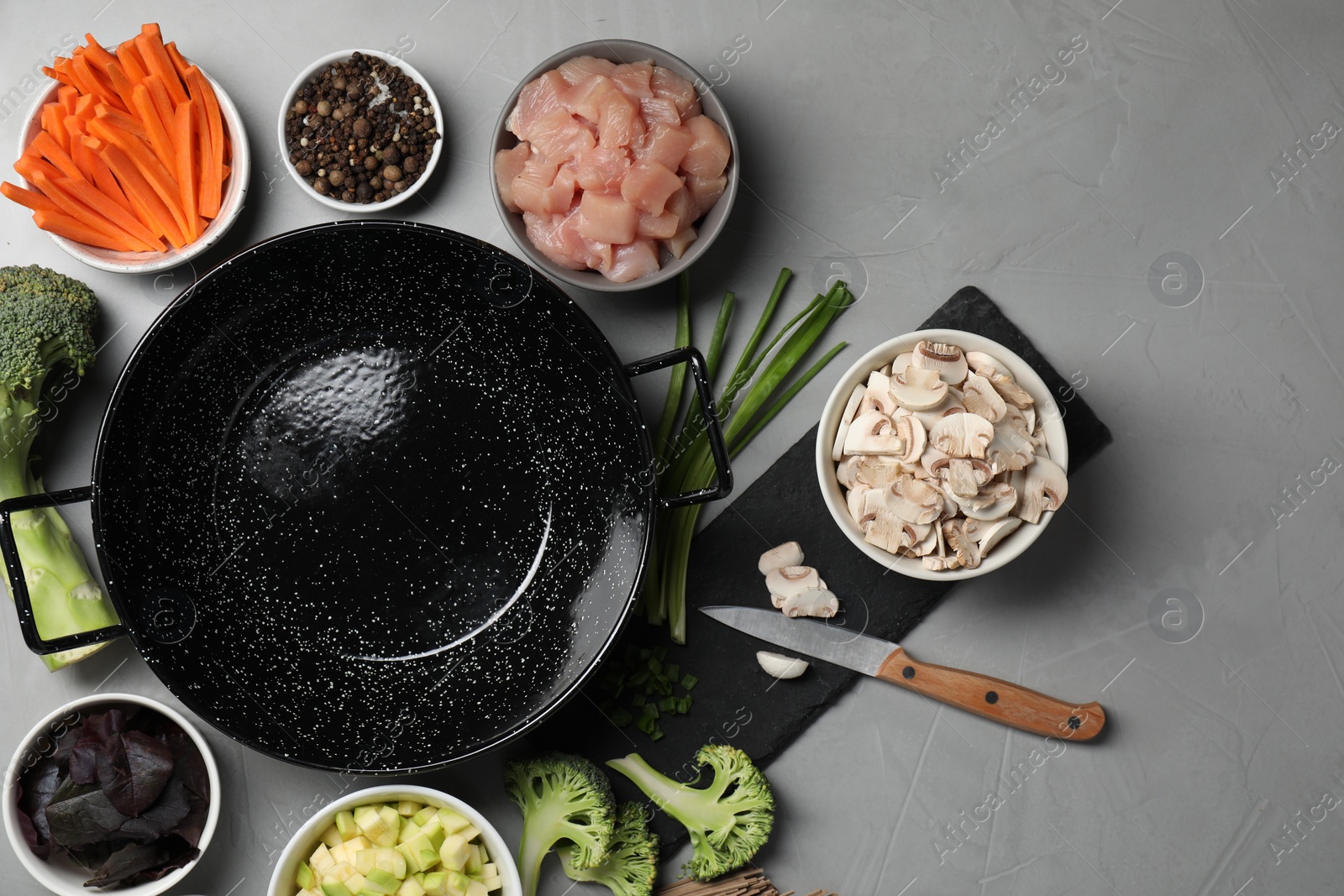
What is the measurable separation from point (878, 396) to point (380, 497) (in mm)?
707

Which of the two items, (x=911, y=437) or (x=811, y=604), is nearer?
(x=911, y=437)

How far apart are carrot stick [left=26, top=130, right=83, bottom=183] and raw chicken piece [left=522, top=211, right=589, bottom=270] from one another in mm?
630

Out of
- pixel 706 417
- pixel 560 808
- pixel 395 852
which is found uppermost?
pixel 706 417

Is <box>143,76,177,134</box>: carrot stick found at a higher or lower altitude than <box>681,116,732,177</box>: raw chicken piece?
lower

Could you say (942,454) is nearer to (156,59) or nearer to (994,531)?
(994,531)

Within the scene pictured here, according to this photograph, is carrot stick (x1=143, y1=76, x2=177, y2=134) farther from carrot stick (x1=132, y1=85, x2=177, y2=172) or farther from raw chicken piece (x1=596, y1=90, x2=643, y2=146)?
raw chicken piece (x1=596, y1=90, x2=643, y2=146)

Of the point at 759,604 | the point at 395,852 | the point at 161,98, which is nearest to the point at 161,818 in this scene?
the point at 395,852

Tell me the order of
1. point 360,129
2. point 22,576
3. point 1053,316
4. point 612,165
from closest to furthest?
point 22,576 → point 612,165 → point 360,129 → point 1053,316

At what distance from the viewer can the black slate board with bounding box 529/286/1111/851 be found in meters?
1.40

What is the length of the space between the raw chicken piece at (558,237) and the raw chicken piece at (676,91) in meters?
0.21

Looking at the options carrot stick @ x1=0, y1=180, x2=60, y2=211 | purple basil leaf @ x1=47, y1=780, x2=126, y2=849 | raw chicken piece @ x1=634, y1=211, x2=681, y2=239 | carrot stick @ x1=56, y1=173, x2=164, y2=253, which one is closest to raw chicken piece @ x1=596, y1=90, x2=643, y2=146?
raw chicken piece @ x1=634, y1=211, x2=681, y2=239

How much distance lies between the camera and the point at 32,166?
124 cm

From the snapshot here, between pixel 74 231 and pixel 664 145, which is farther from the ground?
pixel 664 145

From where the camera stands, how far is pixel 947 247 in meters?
1.47
